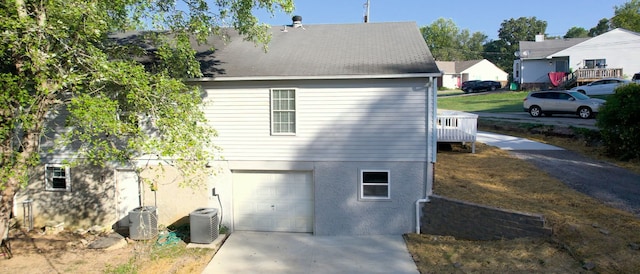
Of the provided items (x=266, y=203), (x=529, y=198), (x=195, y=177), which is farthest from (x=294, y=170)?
(x=529, y=198)

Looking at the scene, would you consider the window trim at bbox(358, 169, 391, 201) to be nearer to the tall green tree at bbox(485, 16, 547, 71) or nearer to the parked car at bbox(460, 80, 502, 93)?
the parked car at bbox(460, 80, 502, 93)

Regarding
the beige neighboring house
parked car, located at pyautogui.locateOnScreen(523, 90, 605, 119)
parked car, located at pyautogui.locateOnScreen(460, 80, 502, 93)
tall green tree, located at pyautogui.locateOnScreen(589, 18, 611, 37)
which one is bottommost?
parked car, located at pyautogui.locateOnScreen(523, 90, 605, 119)

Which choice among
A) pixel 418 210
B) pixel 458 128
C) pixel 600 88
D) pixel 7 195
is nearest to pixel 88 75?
pixel 7 195

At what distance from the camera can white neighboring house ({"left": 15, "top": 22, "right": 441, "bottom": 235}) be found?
10.8 m

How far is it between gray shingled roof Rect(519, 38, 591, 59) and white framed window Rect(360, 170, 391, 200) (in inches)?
1461

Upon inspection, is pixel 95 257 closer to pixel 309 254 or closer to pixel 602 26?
pixel 309 254

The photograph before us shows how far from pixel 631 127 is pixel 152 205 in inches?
603

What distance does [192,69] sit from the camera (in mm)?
9898

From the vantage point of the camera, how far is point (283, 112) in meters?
11.2

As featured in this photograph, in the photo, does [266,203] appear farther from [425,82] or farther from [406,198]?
[425,82]

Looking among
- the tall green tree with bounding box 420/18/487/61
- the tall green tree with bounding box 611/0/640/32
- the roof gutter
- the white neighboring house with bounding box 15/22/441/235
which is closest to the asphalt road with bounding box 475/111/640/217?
the white neighboring house with bounding box 15/22/441/235

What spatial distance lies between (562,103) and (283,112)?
18.7 metres

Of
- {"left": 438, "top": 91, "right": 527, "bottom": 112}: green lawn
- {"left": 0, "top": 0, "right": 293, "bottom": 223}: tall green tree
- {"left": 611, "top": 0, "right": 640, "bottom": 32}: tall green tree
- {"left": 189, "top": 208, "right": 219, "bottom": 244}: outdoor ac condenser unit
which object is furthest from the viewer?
{"left": 611, "top": 0, "right": 640, "bottom": 32}: tall green tree

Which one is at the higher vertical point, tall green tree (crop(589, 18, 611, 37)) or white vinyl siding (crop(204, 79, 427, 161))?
tall green tree (crop(589, 18, 611, 37))
